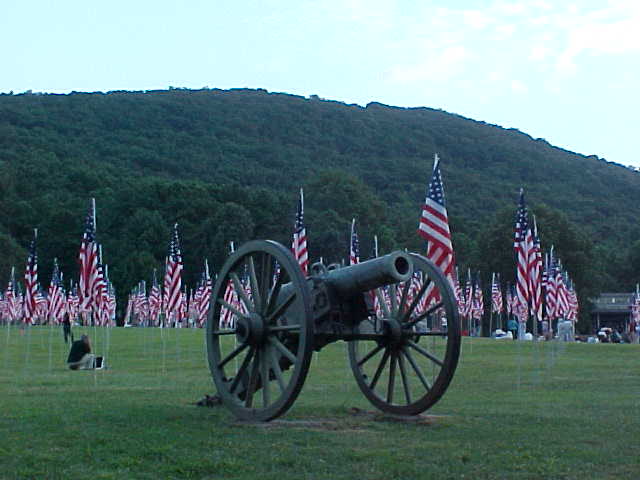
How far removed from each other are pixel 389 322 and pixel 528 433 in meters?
2.33

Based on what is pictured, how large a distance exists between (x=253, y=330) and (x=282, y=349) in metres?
0.55

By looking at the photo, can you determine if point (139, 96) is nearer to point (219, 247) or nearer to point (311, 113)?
point (311, 113)

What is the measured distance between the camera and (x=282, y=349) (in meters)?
13.1

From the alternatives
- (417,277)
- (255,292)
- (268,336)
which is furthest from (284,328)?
(417,277)

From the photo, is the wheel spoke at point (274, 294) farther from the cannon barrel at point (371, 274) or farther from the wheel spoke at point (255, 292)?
the cannon barrel at point (371, 274)

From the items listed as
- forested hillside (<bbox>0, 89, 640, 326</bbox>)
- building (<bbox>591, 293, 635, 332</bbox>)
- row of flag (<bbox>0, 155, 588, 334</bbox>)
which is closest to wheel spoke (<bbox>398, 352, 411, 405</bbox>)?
row of flag (<bbox>0, 155, 588, 334</bbox>)

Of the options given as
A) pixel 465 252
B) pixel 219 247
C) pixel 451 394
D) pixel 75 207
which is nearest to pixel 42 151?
pixel 75 207

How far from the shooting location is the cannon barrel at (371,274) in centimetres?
1292

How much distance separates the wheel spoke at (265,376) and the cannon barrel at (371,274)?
121 cm

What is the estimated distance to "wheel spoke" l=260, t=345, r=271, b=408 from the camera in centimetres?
1328

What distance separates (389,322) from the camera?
571 inches

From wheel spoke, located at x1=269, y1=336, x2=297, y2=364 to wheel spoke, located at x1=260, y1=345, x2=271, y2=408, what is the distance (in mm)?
211

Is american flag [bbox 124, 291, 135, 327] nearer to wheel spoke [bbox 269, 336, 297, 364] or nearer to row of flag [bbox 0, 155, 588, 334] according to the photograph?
row of flag [bbox 0, 155, 588, 334]

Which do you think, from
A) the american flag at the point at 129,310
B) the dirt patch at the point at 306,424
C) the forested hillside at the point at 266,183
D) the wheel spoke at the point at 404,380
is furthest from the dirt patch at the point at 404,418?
the american flag at the point at 129,310
